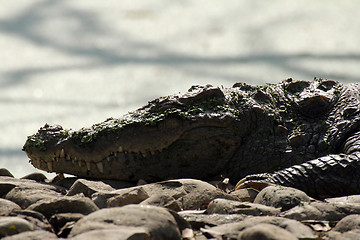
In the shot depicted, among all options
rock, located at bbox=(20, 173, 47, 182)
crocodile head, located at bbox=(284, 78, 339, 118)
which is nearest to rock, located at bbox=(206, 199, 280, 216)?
rock, located at bbox=(20, 173, 47, 182)

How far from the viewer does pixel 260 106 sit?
4.67 metres

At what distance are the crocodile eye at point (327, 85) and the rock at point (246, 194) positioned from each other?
2063 millimetres

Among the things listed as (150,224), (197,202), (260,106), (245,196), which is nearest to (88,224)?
(150,224)

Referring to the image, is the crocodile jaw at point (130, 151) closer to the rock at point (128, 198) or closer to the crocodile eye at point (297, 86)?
the crocodile eye at point (297, 86)

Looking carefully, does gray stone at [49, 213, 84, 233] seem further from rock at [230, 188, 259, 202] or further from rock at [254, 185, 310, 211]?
rock at [230, 188, 259, 202]

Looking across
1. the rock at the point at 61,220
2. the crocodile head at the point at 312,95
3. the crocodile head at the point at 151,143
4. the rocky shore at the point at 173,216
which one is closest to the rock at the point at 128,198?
the rocky shore at the point at 173,216

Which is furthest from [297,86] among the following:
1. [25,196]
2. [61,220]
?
[61,220]

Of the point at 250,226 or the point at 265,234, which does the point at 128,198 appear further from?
the point at 265,234

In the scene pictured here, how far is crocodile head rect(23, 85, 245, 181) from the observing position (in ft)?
13.6

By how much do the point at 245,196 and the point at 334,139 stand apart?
1619 millimetres

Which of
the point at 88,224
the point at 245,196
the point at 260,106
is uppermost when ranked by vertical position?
the point at 260,106

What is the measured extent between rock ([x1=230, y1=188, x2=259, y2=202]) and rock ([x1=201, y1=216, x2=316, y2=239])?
100 centimetres

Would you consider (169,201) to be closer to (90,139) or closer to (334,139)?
(90,139)

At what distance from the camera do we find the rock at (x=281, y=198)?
275 centimetres
